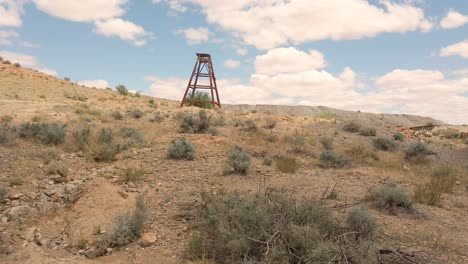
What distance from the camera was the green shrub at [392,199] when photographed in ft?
21.8

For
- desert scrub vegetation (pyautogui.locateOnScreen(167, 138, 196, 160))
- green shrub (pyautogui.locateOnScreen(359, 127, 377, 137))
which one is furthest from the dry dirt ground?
green shrub (pyautogui.locateOnScreen(359, 127, 377, 137))

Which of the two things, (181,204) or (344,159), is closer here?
(181,204)

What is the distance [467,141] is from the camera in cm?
1894

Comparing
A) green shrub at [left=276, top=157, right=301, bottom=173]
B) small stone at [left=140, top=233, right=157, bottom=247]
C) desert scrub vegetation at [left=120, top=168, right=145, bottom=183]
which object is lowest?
small stone at [left=140, top=233, right=157, bottom=247]

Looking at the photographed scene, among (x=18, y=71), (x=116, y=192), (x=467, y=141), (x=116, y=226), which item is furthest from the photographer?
(x=18, y=71)

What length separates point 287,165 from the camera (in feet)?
29.8

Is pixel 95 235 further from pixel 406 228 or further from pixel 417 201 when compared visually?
pixel 417 201

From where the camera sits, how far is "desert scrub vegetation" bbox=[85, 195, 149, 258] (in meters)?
5.45

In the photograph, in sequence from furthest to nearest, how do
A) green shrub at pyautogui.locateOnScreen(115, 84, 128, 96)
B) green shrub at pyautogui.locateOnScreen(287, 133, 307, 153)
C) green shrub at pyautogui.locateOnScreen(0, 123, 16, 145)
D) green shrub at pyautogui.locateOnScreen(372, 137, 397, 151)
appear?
green shrub at pyautogui.locateOnScreen(115, 84, 128, 96)
green shrub at pyautogui.locateOnScreen(372, 137, 397, 151)
green shrub at pyautogui.locateOnScreen(287, 133, 307, 153)
green shrub at pyautogui.locateOnScreen(0, 123, 16, 145)

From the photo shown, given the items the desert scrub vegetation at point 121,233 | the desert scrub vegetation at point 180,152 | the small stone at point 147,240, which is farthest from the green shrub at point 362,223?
the desert scrub vegetation at point 180,152

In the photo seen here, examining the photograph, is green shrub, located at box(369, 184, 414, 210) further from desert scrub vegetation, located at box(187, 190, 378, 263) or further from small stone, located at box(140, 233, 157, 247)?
small stone, located at box(140, 233, 157, 247)

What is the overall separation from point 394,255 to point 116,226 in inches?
142

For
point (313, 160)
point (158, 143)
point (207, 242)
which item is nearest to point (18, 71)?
point (158, 143)

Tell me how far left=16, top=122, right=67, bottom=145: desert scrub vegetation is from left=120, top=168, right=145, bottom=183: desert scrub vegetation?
322cm
